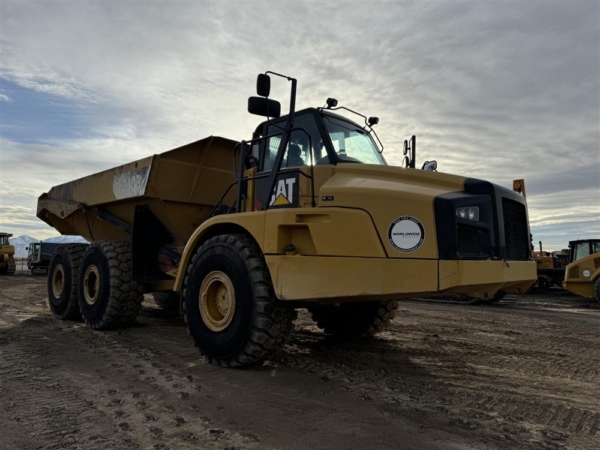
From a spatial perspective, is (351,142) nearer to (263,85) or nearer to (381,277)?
(263,85)

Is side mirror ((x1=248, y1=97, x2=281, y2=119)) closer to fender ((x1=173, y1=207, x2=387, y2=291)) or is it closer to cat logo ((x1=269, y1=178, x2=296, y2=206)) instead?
cat logo ((x1=269, y1=178, x2=296, y2=206))

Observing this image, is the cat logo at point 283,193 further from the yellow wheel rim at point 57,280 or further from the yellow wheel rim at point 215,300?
the yellow wheel rim at point 57,280

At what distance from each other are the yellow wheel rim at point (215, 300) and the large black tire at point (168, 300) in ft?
14.8

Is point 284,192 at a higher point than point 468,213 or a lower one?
higher

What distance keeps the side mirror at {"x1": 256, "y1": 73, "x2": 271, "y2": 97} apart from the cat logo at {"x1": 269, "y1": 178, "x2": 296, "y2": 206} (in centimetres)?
84

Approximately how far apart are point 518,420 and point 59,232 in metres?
9.45

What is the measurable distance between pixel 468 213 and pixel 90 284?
5.94m

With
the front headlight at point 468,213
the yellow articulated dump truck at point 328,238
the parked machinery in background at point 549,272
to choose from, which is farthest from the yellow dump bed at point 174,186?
the parked machinery in background at point 549,272

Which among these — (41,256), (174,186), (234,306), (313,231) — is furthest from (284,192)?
(41,256)

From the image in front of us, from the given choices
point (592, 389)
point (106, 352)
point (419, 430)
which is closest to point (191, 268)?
point (106, 352)

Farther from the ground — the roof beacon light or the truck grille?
the roof beacon light

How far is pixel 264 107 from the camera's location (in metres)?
4.55

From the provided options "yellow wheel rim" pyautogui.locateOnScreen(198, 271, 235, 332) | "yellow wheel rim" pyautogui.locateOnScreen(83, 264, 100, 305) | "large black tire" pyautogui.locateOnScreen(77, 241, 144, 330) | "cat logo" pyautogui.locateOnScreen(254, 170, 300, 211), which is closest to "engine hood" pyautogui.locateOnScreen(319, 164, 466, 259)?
"cat logo" pyautogui.locateOnScreen(254, 170, 300, 211)

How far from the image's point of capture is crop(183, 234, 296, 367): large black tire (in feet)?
14.3
